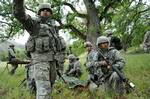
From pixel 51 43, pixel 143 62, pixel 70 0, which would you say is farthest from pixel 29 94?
pixel 70 0

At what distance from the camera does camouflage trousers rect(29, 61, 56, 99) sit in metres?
8.07

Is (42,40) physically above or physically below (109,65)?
above

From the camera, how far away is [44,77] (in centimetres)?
821

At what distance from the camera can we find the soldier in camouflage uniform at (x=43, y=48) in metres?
8.16

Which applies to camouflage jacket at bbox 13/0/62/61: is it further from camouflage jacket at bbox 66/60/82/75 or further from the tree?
the tree

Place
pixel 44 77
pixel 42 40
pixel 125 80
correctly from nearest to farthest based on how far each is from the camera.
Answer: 1. pixel 44 77
2. pixel 42 40
3. pixel 125 80

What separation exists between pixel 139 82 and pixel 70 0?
1319 cm

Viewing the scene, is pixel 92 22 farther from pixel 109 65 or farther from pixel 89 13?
pixel 109 65

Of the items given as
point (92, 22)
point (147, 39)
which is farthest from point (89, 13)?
point (147, 39)

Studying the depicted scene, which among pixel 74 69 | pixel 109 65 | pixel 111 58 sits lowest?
pixel 74 69

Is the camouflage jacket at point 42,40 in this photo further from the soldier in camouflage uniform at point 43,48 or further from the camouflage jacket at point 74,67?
the camouflage jacket at point 74,67

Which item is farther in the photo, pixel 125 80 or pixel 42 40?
pixel 125 80

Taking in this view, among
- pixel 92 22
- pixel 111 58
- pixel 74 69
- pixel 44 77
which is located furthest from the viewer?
pixel 92 22

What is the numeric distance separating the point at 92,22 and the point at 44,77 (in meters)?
17.1
